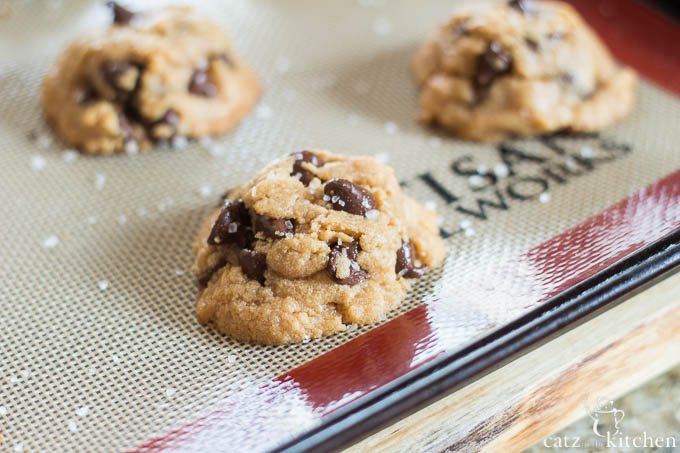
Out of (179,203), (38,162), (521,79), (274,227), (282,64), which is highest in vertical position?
(521,79)

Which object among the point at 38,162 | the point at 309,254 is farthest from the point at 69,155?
the point at 309,254

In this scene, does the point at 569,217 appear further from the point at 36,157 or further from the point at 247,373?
the point at 36,157

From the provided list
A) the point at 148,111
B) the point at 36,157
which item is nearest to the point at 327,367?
the point at 148,111

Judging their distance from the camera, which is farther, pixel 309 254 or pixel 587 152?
pixel 587 152

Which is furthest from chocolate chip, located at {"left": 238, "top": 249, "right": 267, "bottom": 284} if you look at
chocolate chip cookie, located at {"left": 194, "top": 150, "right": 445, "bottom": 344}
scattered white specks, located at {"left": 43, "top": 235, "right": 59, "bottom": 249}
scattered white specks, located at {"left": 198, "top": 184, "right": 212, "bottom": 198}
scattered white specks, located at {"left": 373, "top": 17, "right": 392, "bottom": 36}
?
scattered white specks, located at {"left": 373, "top": 17, "right": 392, "bottom": 36}

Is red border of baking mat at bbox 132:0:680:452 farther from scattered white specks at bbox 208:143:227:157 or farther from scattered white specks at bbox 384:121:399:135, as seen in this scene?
scattered white specks at bbox 208:143:227:157

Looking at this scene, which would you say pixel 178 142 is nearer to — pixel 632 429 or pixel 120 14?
pixel 120 14

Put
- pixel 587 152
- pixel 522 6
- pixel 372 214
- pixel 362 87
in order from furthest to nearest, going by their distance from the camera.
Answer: pixel 362 87
pixel 522 6
pixel 587 152
pixel 372 214

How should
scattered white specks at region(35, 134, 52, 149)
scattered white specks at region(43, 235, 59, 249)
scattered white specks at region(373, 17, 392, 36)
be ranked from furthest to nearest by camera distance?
scattered white specks at region(373, 17, 392, 36)
scattered white specks at region(35, 134, 52, 149)
scattered white specks at region(43, 235, 59, 249)
